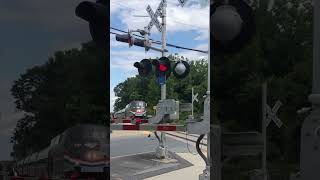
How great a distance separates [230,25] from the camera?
5.81ft

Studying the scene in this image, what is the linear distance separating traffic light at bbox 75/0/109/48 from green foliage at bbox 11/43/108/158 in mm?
47

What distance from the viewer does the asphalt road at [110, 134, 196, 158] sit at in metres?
1.91

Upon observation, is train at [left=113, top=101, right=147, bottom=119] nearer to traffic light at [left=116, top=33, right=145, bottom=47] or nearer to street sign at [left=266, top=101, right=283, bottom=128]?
traffic light at [left=116, top=33, right=145, bottom=47]

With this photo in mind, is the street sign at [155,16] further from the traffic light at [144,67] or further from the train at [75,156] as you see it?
the train at [75,156]

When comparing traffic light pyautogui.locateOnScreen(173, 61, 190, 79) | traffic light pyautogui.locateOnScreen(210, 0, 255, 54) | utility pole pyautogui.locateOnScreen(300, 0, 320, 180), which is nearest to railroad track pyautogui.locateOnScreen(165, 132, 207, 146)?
traffic light pyautogui.locateOnScreen(173, 61, 190, 79)

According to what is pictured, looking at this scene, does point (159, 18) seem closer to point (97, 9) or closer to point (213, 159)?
point (97, 9)

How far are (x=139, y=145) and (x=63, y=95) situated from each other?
463mm

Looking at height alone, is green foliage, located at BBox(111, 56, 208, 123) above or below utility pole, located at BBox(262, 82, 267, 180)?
above

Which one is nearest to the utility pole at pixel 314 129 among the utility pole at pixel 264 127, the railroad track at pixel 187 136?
the utility pole at pixel 264 127

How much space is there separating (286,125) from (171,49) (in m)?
0.54

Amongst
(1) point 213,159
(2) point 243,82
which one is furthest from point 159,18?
(1) point 213,159

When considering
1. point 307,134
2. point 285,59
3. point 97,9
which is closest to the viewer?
point 307,134

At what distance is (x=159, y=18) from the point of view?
1.71 meters

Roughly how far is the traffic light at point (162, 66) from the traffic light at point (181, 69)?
0.10ft
